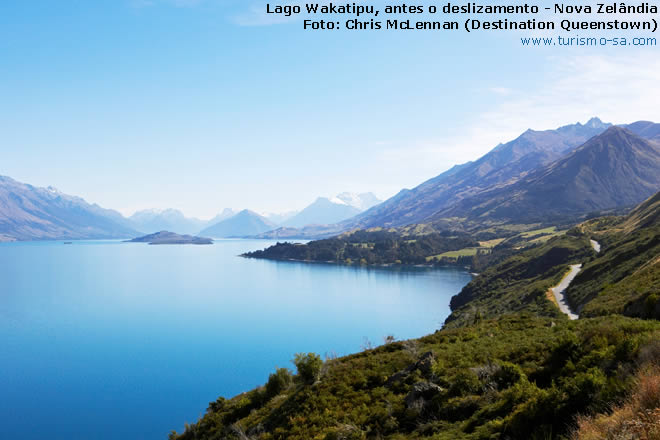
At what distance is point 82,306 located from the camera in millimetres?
139750

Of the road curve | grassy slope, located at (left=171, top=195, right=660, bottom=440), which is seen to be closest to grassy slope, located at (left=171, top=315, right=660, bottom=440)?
grassy slope, located at (left=171, top=195, right=660, bottom=440)

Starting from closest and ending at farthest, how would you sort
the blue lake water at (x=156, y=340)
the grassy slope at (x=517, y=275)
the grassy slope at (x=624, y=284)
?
the grassy slope at (x=624, y=284) < the blue lake water at (x=156, y=340) < the grassy slope at (x=517, y=275)

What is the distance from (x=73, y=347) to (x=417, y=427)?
104412 millimetres

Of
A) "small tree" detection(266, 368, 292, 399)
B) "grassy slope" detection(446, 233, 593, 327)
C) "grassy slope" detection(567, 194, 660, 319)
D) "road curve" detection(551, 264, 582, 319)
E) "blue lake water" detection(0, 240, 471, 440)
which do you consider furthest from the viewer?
"grassy slope" detection(446, 233, 593, 327)

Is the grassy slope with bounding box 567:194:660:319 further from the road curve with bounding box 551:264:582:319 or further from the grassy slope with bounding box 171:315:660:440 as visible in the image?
the grassy slope with bounding box 171:315:660:440

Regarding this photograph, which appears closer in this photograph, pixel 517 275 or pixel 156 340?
pixel 156 340

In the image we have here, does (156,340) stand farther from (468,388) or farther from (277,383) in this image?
(468,388)

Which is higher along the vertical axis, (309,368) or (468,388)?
(468,388)

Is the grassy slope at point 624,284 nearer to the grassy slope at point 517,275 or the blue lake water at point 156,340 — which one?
the grassy slope at point 517,275

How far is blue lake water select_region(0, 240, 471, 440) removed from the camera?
61812mm

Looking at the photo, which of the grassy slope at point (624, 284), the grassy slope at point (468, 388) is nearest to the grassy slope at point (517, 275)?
the grassy slope at point (624, 284)

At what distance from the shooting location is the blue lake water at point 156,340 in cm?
6181

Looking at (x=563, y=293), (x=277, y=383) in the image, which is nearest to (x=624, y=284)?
(x=563, y=293)

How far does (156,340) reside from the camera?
101 meters
